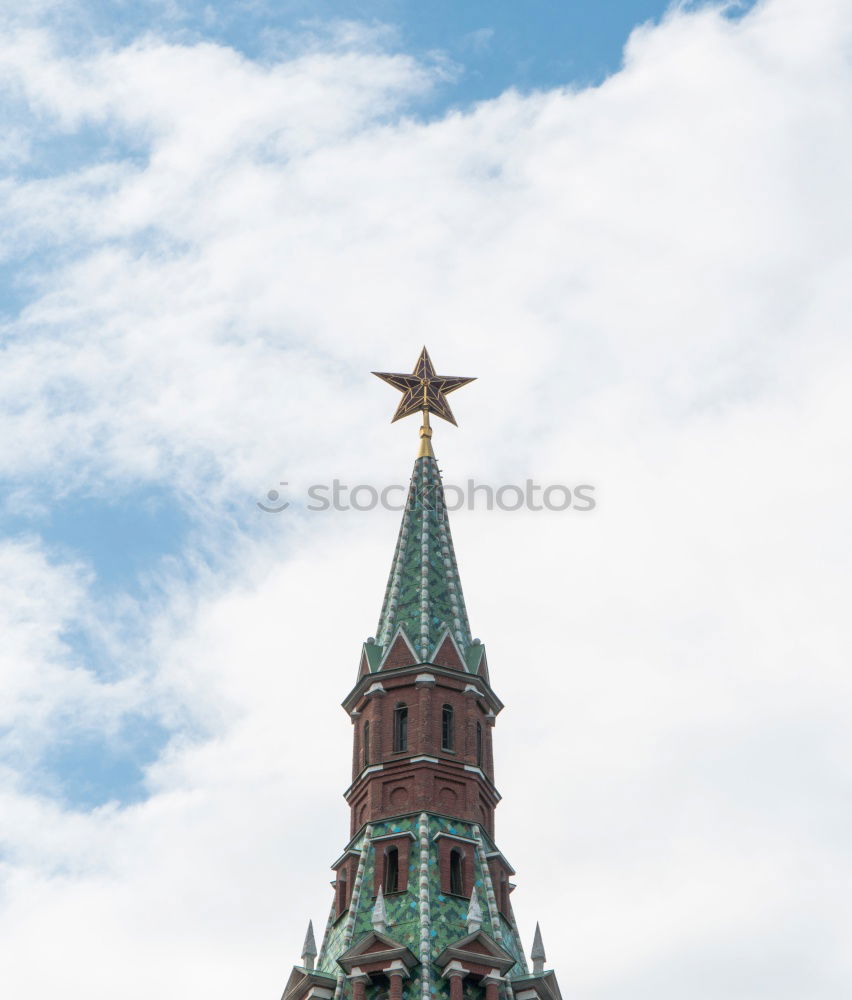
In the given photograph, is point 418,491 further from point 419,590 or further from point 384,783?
point 384,783

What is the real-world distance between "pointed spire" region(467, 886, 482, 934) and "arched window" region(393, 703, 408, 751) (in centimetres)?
908

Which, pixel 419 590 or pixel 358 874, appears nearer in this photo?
pixel 358 874

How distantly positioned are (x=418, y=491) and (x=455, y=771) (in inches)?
679

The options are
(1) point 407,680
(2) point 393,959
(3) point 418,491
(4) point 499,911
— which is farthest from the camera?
(3) point 418,491

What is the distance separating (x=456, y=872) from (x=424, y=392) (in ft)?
91.9

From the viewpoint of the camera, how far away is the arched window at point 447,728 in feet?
254

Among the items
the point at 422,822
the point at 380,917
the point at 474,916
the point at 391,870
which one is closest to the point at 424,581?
the point at 422,822

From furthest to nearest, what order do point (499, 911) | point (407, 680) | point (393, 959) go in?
point (407, 680) < point (499, 911) < point (393, 959)

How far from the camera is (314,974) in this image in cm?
6894

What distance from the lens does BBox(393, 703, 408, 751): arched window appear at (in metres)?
77.1

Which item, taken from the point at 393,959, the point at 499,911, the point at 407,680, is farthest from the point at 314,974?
the point at 407,680

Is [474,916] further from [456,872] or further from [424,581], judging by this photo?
[424,581]

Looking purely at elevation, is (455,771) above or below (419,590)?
below

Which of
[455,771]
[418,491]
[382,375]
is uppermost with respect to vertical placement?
[382,375]
